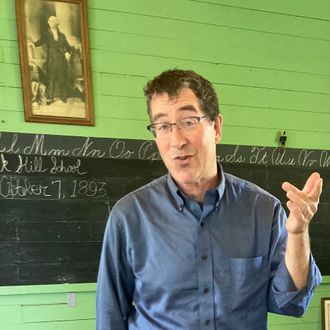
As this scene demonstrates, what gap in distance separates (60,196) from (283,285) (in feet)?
4.10

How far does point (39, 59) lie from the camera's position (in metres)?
1.85

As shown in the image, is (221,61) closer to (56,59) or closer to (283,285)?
(56,59)

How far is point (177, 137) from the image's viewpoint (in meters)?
1.08

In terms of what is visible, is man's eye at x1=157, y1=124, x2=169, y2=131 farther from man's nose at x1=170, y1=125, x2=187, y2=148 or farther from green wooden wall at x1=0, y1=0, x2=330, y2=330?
green wooden wall at x1=0, y1=0, x2=330, y2=330

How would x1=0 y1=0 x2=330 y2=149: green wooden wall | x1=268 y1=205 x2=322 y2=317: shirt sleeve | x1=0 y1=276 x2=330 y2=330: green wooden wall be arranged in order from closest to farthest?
x1=268 y1=205 x2=322 y2=317: shirt sleeve → x1=0 y1=276 x2=330 y2=330: green wooden wall → x1=0 y1=0 x2=330 y2=149: green wooden wall

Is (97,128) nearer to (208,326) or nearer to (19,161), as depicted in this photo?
(19,161)

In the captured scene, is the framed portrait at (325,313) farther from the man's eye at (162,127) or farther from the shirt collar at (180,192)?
the man's eye at (162,127)

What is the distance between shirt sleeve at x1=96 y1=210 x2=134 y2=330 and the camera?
1.16m

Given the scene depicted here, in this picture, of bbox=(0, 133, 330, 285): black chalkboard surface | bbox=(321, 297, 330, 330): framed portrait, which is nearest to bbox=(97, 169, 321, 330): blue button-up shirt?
bbox=(0, 133, 330, 285): black chalkboard surface

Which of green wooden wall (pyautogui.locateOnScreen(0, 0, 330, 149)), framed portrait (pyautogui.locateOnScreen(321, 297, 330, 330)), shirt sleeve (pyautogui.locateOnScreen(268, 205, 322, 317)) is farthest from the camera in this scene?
framed portrait (pyautogui.locateOnScreen(321, 297, 330, 330))

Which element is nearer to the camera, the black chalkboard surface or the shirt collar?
the shirt collar

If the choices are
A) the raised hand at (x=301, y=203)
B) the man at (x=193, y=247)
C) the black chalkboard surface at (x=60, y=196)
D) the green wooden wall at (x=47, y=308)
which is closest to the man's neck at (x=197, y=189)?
the man at (x=193, y=247)

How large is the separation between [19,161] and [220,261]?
1.21 m

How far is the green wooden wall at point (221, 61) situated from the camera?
1945 millimetres
